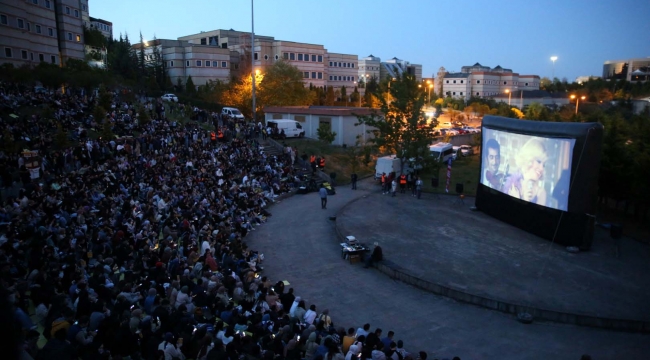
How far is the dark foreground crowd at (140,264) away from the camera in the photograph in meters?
7.81

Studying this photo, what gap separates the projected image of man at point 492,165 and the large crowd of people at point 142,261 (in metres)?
10.2

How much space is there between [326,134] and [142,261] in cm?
2560

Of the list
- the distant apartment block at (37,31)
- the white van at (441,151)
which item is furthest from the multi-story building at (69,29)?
the white van at (441,151)

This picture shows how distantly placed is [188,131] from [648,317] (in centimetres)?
2515

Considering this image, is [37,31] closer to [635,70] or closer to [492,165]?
[492,165]

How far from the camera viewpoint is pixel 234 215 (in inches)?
726

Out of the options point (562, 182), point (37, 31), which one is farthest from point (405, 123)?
point (37, 31)

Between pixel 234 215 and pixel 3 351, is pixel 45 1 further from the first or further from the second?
pixel 3 351

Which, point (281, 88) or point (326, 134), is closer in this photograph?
point (326, 134)

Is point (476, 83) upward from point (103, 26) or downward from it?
downward

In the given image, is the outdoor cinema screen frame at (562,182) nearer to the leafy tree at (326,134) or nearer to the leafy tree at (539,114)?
the leafy tree at (539,114)

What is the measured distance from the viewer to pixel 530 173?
1698 cm

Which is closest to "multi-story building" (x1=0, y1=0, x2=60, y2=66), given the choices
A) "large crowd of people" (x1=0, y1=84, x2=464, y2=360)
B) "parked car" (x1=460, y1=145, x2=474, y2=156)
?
"large crowd of people" (x1=0, y1=84, x2=464, y2=360)

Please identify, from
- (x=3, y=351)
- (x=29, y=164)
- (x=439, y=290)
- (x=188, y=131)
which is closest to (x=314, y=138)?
(x=188, y=131)
